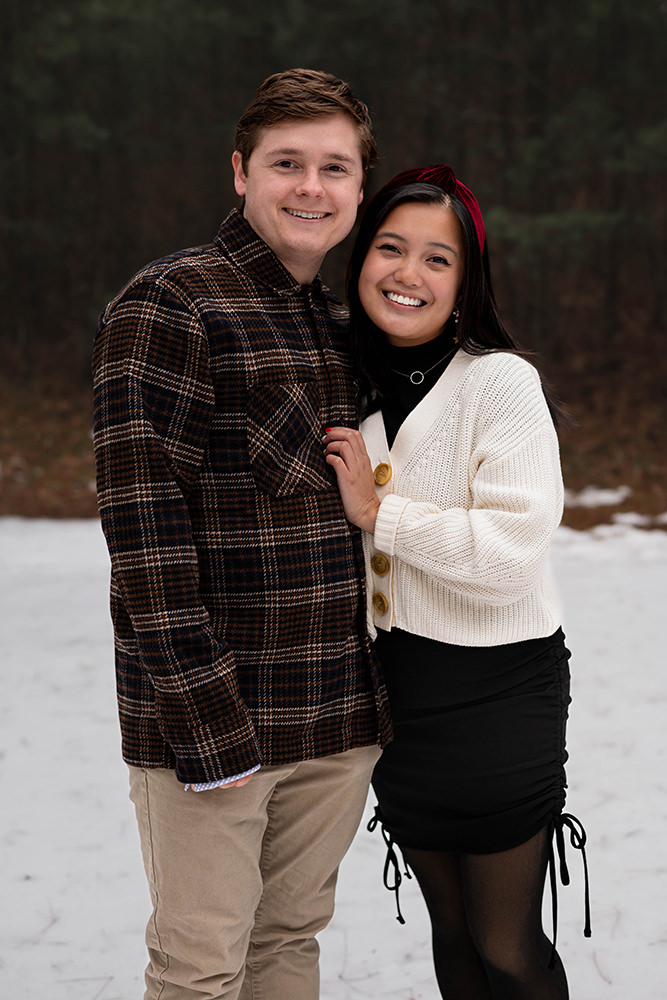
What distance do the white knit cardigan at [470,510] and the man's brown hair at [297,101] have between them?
53 cm

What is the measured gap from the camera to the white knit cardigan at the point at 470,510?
1.82 metres

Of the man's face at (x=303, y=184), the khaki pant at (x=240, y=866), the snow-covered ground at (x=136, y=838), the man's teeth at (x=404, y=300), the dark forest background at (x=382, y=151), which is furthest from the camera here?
the dark forest background at (x=382, y=151)

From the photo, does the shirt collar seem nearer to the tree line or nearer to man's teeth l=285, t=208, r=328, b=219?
man's teeth l=285, t=208, r=328, b=219

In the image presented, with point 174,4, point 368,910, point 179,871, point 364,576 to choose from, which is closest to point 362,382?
point 364,576

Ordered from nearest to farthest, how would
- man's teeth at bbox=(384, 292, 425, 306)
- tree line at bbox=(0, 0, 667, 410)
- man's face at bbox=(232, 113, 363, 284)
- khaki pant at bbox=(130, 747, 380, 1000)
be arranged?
khaki pant at bbox=(130, 747, 380, 1000), man's face at bbox=(232, 113, 363, 284), man's teeth at bbox=(384, 292, 425, 306), tree line at bbox=(0, 0, 667, 410)

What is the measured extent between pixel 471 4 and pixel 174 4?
373cm

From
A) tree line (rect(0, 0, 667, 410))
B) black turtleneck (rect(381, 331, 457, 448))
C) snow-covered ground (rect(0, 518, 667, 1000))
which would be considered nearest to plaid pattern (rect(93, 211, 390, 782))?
black turtleneck (rect(381, 331, 457, 448))

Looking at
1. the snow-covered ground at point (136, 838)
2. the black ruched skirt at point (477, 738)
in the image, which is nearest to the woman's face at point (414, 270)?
the black ruched skirt at point (477, 738)

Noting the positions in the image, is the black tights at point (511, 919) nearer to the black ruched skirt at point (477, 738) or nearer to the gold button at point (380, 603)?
the black ruched skirt at point (477, 738)

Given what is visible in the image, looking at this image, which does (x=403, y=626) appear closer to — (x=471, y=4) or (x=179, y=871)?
(x=179, y=871)

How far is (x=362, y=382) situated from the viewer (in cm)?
205

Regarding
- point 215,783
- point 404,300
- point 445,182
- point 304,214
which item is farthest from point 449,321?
point 215,783

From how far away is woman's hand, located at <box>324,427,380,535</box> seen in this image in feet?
6.20

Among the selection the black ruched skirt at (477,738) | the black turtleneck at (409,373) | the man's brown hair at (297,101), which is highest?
the man's brown hair at (297,101)
